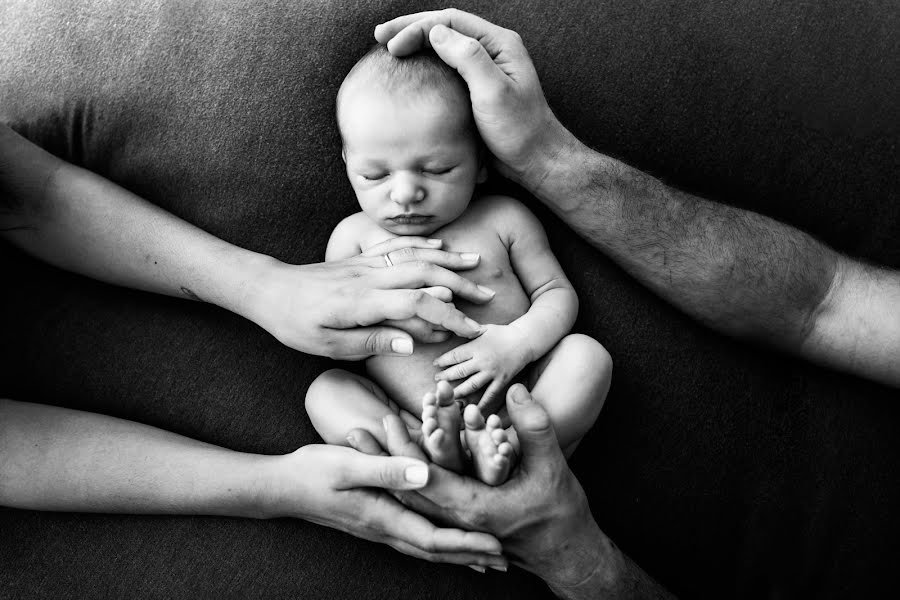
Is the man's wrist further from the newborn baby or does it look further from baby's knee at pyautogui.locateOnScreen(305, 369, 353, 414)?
baby's knee at pyautogui.locateOnScreen(305, 369, 353, 414)

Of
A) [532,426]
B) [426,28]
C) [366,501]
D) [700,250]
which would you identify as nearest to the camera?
[532,426]

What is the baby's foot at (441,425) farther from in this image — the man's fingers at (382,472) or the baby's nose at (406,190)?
the baby's nose at (406,190)

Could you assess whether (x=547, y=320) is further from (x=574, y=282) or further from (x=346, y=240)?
(x=346, y=240)

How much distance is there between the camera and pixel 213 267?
1509 mm

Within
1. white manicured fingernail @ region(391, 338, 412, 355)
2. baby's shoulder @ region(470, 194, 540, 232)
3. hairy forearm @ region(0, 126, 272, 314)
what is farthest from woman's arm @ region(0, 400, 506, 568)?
baby's shoulder @ region(470, 194, 540, 232)

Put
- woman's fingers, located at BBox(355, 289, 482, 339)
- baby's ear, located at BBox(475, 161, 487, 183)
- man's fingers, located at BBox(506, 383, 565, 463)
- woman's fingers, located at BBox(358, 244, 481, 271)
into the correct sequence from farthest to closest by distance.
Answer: baby's ear, located at BBox(475, 161, 487, 183)
woman's fingers, located at BBox(358, 244, 481, 271)
woman's fingers, located at BBox(355, 289, 482, 339)
man's fingers, located at BBox(506, 383, 565, 463)

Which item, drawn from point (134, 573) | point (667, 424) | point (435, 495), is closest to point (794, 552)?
point (667, 424)

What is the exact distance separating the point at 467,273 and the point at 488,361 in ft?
0.70

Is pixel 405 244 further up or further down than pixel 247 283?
further up

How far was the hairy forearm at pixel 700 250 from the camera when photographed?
153 cm

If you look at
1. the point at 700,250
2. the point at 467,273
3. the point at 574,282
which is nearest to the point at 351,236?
the point at 467,273

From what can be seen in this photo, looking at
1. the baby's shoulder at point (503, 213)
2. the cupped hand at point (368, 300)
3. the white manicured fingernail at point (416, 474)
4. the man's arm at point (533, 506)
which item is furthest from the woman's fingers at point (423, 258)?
the white manicured fingernail at point (416, 474)

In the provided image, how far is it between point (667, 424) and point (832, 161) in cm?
69

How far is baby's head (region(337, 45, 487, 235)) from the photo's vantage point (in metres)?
1.39
